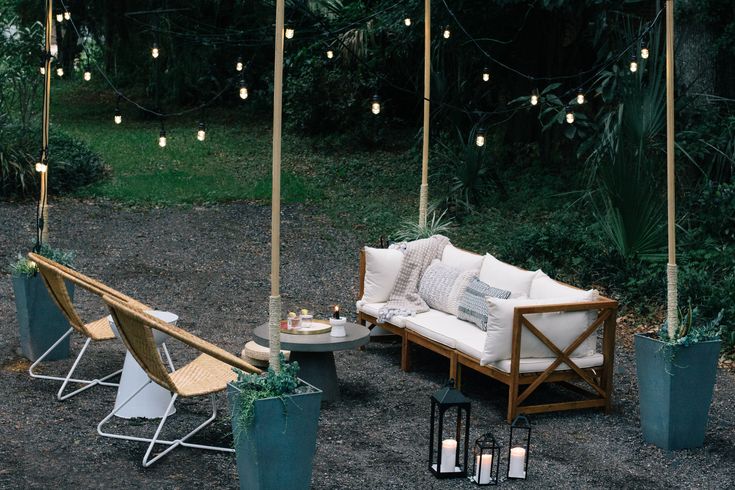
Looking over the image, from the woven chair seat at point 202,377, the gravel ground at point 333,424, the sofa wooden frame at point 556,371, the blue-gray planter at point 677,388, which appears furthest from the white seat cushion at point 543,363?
the woven chair seat at point 202,377

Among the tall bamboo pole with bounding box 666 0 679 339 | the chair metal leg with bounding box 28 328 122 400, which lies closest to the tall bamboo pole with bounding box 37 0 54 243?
the chair metal leg with bounding box 28 328 122 400

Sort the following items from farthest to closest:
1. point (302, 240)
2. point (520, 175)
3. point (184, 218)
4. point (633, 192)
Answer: point (520, 175)
point (184, 218)
point (302, 240)
point (633, 192)

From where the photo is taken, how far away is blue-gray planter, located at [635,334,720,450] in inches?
213

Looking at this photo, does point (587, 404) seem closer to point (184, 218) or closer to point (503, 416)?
point (503, 416)

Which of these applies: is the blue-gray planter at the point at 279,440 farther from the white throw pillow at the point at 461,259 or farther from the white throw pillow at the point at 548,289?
the white throw pillow at the point at 461,259

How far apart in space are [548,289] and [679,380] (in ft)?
3.99

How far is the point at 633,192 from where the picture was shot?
8367mm

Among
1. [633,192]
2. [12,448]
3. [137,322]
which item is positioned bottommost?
[12,448]

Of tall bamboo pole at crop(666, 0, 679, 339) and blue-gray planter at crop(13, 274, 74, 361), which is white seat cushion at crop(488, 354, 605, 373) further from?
blue-gray planter at crop(13, 274, 74, 361)

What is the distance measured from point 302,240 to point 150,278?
2.34 meters

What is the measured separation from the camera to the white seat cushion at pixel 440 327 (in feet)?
21.1

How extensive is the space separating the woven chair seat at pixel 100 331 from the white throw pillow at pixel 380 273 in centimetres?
198

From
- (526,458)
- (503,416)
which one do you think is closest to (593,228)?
(503,416)

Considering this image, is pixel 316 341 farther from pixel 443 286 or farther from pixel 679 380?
pixel 679 380
